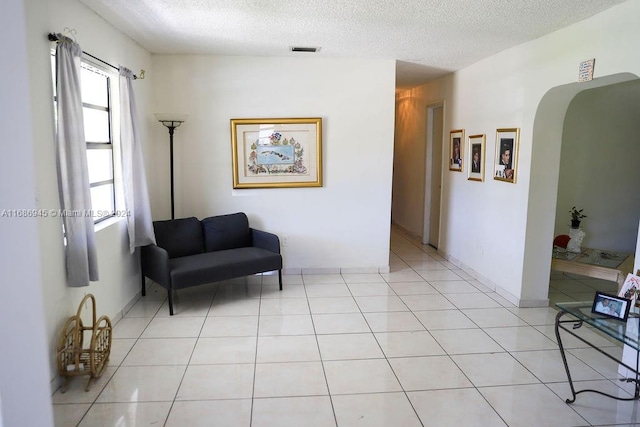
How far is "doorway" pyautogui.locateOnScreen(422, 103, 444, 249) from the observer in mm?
6465

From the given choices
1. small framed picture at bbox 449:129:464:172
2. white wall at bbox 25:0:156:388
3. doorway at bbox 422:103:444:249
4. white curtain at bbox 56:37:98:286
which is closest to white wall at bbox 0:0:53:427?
white wall at bbox 25:0:156:388

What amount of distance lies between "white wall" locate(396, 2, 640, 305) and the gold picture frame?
186 cm

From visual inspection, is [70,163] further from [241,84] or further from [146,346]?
[241,84]


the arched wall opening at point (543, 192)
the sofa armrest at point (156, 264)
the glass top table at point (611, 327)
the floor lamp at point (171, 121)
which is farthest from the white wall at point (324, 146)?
the glass top table at point (611, 327)

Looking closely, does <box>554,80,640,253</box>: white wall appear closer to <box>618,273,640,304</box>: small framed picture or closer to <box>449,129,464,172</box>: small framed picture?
<box>449,129,464,172</box>: small framed picture

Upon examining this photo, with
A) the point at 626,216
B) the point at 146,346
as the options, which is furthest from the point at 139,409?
the point at 626,216

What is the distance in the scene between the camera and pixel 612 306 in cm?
246

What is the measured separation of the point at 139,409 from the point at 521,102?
13.1 feet

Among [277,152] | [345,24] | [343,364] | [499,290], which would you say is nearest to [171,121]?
[277,152]

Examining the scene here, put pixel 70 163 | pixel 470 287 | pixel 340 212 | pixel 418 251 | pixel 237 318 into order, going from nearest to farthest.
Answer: pixel 70 163 < pixel 237 318 < pixel 470 287 < pixel 340 212 < pixel 418 251

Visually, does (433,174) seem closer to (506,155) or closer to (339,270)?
(506,155)

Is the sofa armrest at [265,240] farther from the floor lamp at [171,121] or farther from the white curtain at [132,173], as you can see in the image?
the white curtain at [132,173]

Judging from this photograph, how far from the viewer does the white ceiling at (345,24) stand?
304 cm

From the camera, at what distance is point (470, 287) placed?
472 cm
